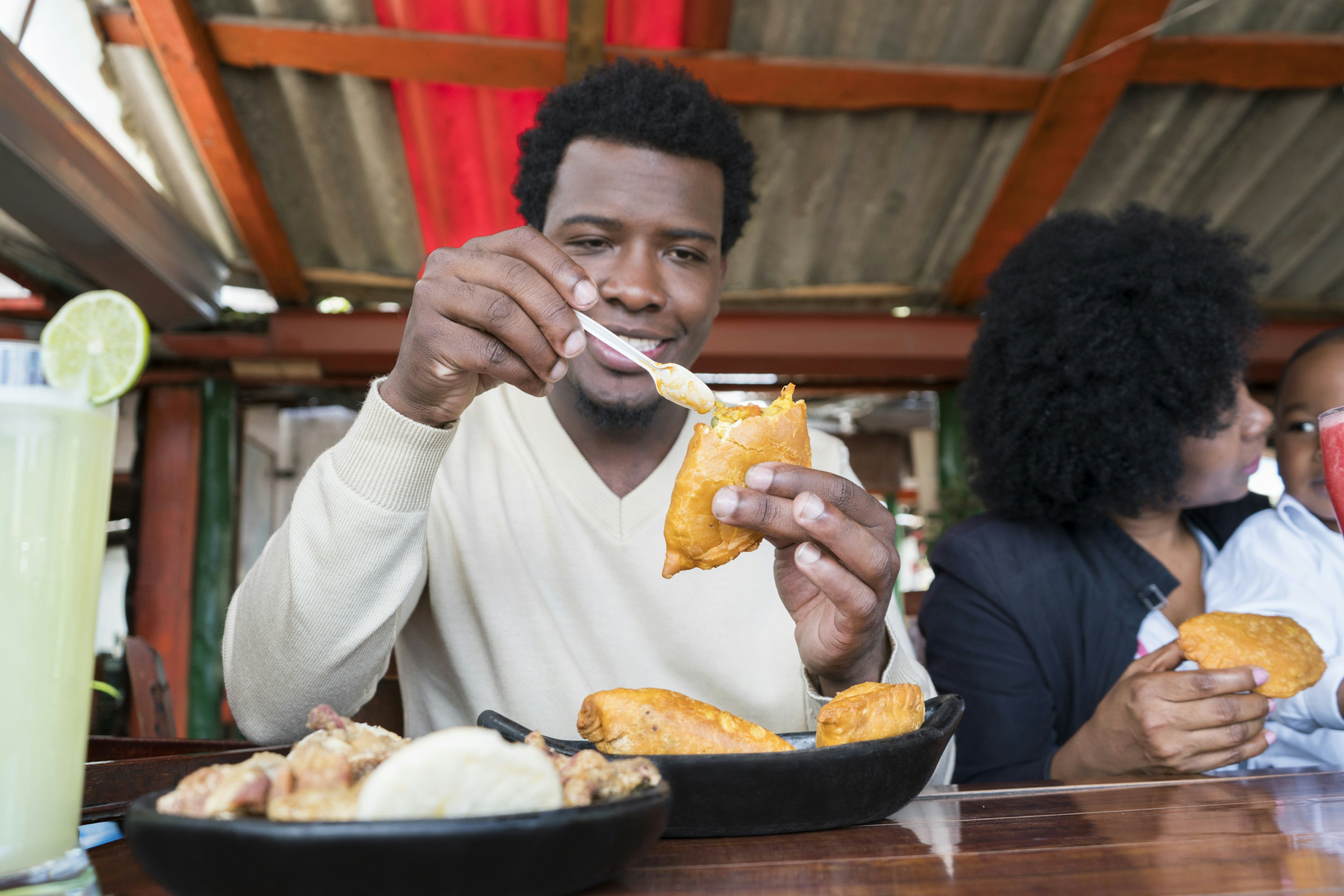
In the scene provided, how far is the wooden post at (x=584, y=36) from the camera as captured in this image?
4172 mm

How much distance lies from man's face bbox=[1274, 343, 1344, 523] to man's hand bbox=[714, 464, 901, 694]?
4.43 feet

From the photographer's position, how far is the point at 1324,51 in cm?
470

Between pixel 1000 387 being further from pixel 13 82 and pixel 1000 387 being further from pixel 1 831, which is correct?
pixel 13 82

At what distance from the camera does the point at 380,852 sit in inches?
19.9

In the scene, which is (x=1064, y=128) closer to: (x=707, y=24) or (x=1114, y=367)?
(x=707, y=24)

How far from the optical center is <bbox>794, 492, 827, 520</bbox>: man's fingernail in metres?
0.99

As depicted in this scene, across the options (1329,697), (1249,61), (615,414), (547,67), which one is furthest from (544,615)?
(1249,61)

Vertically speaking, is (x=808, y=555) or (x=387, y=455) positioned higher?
(x=387, y=455)

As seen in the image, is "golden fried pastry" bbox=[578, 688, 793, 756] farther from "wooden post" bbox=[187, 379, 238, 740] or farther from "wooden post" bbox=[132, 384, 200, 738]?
"wooden post" bbox=[132, 384, 200, 738]

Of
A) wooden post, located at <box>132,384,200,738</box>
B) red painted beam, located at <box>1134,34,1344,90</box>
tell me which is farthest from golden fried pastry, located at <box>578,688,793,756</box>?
wooden post, located at <box>132,384,200,738</box>

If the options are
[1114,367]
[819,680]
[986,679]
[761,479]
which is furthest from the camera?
[1114,367]

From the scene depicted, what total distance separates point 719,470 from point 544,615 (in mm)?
655

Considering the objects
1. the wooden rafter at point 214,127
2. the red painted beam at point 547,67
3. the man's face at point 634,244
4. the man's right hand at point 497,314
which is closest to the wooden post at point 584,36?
the red painted beam at point 547,67

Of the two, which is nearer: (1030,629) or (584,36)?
(1030,629)
